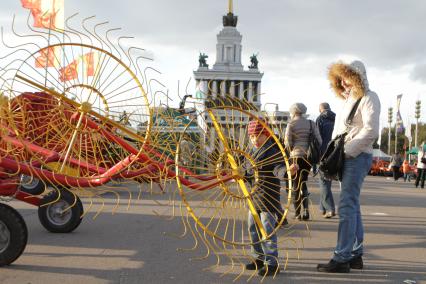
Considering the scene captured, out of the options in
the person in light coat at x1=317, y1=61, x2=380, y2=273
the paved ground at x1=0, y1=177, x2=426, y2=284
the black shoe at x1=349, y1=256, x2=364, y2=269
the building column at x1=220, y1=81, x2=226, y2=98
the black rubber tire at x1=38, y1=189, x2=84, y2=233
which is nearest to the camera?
the building column at x1=220, y1=81, x2=226, y2=98

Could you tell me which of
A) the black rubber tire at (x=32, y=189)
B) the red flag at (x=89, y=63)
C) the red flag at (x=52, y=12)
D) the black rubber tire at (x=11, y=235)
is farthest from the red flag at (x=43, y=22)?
the black rubber tire at (x=11, y=235)

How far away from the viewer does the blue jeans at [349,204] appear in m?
5.11

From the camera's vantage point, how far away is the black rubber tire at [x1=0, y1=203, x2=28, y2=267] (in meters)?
5.02

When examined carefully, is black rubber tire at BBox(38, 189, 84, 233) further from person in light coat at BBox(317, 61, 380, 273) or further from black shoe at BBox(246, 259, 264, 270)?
person in light coat at BBox(317, 61, 380, 273)

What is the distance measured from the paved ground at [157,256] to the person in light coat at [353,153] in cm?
25

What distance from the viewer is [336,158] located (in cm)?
518

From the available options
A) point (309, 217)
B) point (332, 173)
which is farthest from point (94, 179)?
point (309, 217)

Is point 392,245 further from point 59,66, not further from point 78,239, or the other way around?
point 59,66

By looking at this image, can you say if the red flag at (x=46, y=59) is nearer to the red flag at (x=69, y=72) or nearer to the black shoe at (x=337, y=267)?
the red flag at (x=69, y=72)

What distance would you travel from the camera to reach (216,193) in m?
4.91

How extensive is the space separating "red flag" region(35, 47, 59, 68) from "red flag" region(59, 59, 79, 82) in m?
Answer: 0.10

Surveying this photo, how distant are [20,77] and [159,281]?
2185 mm

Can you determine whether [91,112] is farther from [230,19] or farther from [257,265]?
[230,19]

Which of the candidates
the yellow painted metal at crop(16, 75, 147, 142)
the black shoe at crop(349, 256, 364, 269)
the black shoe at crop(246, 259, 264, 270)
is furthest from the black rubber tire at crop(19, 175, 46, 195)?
the black shoe at crop(349, 256, 364, 269)
